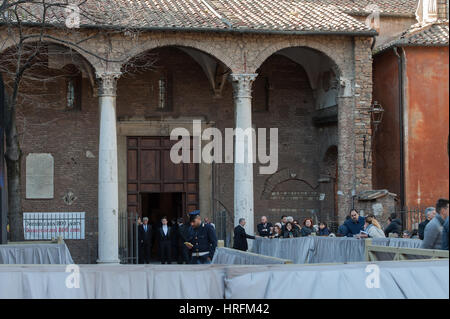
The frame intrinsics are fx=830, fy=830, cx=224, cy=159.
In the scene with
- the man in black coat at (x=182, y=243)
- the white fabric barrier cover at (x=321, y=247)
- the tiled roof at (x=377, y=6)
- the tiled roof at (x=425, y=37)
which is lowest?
the man in black coat at (x=182, y=243)

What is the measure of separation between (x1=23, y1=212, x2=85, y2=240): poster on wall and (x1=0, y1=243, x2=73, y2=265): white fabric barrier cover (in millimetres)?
8432

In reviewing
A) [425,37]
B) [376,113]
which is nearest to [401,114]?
[376,113]

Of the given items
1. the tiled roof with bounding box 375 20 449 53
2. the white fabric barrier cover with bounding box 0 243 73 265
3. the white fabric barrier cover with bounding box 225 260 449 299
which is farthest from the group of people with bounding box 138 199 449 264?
the tiled roof with bounding box 375 20 449 53

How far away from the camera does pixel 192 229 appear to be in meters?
14.7

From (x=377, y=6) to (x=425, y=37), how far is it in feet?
12.3

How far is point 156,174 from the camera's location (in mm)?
23328

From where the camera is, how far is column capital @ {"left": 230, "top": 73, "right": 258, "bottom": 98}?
20047mm

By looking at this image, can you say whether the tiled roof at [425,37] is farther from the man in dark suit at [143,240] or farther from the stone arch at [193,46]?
the man in dark suit at [143,240]

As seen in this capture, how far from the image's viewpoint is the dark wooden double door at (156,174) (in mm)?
23203

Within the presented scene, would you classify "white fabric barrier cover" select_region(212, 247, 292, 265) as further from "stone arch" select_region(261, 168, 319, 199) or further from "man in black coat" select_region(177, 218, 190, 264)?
"stone arch" select_region(261, 168, 319, 199)

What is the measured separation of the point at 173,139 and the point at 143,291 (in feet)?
55.0

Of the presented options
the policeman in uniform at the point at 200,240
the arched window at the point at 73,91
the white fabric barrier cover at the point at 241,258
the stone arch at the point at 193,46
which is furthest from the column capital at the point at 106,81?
the white fabric barrier cover at the point at 241,258

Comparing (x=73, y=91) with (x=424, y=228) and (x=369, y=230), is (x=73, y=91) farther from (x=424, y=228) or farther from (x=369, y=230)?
(x=424, y=228)

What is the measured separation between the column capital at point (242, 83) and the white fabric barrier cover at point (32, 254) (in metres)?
8.31
